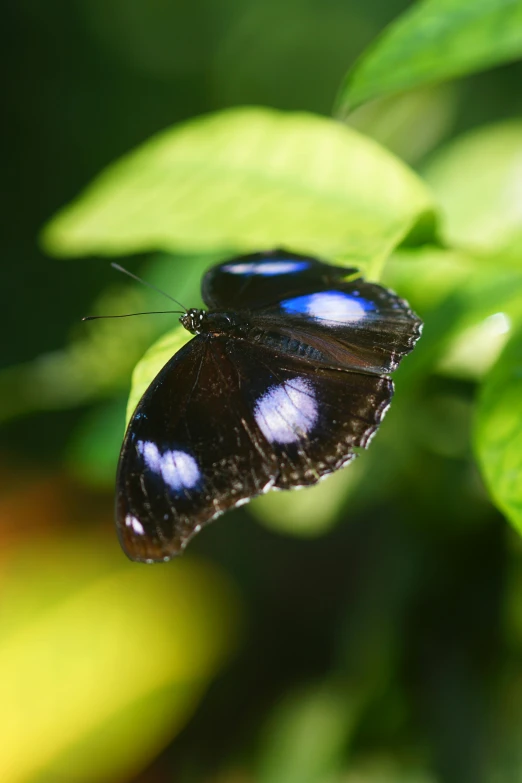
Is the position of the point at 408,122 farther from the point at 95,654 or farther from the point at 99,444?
the point at 95,654

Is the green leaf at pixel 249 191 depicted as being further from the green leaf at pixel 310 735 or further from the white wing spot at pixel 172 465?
the green leaf at pixel 310 735

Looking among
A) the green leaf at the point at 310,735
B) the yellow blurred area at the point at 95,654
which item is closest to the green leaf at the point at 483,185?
the green leaf at the point at 310,735

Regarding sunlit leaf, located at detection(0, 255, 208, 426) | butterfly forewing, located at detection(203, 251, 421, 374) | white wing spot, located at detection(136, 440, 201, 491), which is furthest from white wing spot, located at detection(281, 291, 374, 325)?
sunlit leaf, located at detection(0, 255, 208, 426)

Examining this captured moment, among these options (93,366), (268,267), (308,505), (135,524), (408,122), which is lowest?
(135,524)

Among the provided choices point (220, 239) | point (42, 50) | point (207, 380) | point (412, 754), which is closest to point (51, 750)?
point (412, 754)

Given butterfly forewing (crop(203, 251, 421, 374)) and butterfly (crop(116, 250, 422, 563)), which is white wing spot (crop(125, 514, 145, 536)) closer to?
butterfly (crop(116, 250, 422, 563))

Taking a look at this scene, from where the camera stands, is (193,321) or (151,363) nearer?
(151,363)

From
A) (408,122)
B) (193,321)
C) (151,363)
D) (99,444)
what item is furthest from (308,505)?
(408,122)
